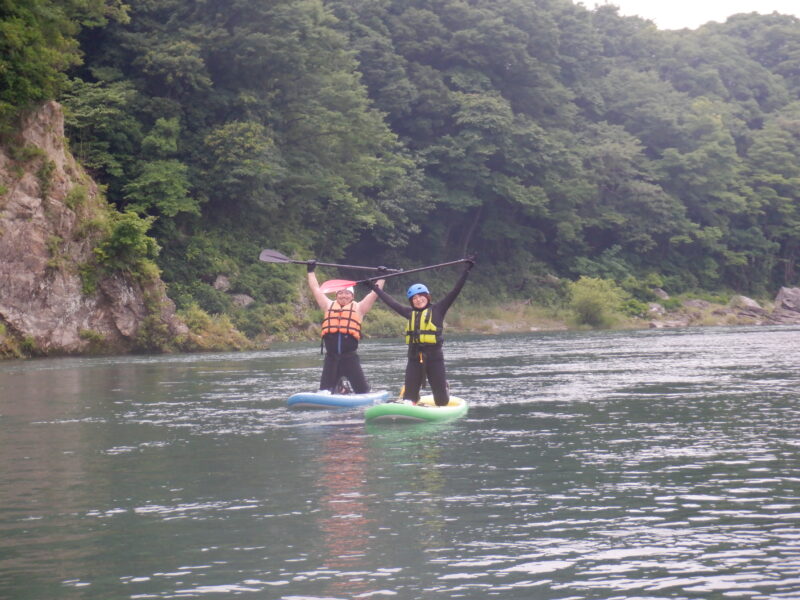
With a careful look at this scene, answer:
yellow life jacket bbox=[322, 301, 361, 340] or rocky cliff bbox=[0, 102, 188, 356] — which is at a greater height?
rocky cliff bbox=[0, 102, 188, 356]

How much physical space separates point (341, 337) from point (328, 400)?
3.13 ft

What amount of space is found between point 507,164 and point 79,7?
83.7ft

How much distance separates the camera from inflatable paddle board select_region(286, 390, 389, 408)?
46.9ft

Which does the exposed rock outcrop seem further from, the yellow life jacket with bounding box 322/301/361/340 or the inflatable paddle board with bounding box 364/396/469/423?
the inflatable paddle board with bounding box 364/396/469/423

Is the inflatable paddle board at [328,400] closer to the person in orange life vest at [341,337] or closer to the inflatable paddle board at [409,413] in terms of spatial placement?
the person in orange life vest at [341,337]

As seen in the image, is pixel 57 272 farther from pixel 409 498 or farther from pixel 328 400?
pixel 409 498

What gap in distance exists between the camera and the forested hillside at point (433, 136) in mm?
37500

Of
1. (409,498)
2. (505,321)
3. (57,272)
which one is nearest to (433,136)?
(505,321)

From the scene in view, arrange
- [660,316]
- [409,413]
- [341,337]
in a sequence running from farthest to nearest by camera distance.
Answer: [660,316]
[341,337]
[409,413]

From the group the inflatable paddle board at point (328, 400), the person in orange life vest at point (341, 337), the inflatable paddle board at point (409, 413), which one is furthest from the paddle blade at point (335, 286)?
the inflatable paddle board at point (409, 413)

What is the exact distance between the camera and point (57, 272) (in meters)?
29.3

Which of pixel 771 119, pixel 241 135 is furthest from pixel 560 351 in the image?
pixel 771 119

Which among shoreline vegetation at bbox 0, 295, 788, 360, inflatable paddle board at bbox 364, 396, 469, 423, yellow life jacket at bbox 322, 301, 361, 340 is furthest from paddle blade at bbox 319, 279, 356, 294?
shoreline vegetation at bbox 0, 295, 788, 360

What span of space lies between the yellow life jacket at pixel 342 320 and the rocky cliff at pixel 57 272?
16046 mm
